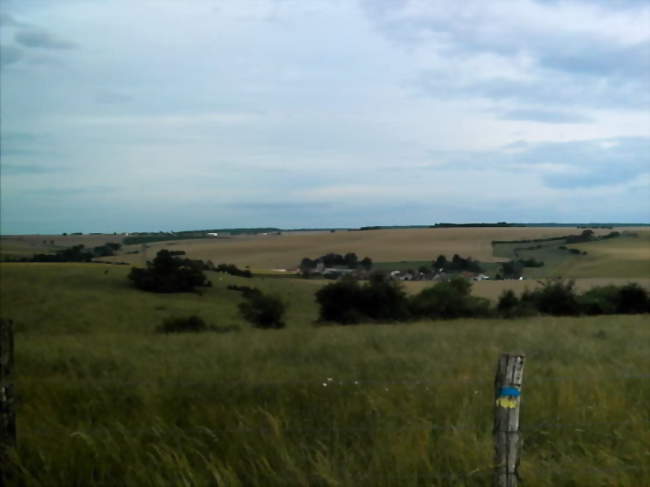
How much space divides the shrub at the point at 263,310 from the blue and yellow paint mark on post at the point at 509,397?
97.4 feet

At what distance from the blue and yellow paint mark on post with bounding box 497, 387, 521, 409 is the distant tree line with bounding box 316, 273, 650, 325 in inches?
1273

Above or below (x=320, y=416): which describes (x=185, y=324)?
below

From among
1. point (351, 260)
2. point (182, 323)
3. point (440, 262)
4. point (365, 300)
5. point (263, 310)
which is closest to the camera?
point (182, 323)

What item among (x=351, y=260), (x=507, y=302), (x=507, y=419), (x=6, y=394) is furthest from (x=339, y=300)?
(x=507, y=419)

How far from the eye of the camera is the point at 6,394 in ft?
15.1

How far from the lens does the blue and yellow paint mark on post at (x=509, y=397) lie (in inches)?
160

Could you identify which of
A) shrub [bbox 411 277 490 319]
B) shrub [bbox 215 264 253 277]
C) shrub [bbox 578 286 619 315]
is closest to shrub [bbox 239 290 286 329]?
shrub [bbox 215 264 253 277]

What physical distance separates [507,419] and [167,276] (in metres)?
36.7

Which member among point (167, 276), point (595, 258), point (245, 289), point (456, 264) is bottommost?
point (245, 289)

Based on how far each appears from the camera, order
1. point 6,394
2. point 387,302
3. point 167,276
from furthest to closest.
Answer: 1. point 167,276
2. point 387,302
3. point 6,394

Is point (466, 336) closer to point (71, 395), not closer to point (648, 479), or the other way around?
point (71, 395)

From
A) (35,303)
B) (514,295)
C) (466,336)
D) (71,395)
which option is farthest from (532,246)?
(71,395)

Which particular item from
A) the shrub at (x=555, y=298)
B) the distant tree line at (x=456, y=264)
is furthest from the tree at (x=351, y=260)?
the shrub at (x=555, y=298)

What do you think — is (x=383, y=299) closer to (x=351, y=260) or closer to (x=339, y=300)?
(x=339, y=300)
